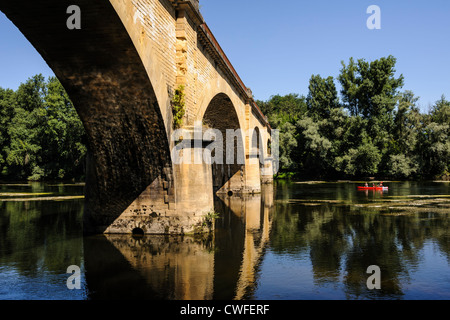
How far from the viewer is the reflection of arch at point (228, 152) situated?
24.0 meters

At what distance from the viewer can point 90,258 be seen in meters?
9.40

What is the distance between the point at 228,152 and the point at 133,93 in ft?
59.2

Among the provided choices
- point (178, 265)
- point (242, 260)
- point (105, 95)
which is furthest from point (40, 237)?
point (242, 260)

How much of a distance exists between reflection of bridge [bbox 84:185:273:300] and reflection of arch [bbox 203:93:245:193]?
11.8 m

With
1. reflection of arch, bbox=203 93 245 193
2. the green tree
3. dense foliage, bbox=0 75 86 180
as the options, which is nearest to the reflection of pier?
reflection of arch, bbox=203 93 245 193

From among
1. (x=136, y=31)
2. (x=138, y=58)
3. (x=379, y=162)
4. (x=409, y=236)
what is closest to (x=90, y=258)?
(x=138, y=58)

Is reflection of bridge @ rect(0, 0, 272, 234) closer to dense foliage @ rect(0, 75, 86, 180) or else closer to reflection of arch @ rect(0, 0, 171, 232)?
reflection of arch @ rect(0, 0, 171, 232)

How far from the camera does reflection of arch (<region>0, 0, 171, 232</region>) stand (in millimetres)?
7641

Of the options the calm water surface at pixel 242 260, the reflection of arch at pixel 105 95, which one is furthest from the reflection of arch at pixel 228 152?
the reflection of arch at pixel 105 95

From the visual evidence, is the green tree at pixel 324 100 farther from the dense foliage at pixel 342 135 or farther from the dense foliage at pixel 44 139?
the dense foliage at pixel 44 139

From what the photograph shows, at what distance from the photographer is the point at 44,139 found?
50.3 metres

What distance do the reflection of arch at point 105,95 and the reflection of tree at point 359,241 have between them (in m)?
4.79

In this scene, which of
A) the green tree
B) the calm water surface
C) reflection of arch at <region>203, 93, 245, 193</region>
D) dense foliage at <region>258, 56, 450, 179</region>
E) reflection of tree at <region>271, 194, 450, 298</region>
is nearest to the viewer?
the calm water surface

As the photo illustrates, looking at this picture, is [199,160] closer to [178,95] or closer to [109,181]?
[178,95]
